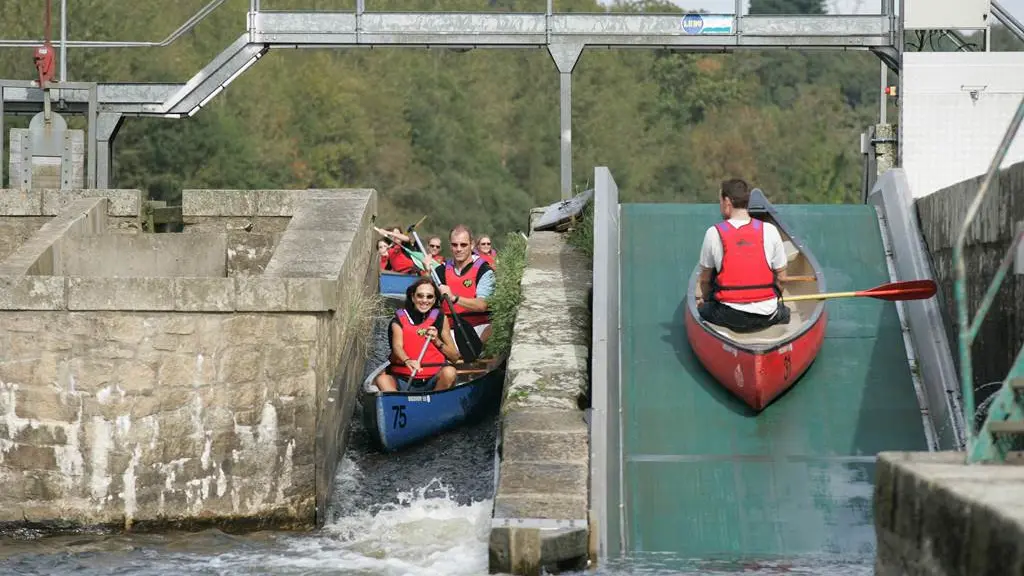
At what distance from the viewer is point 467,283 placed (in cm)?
1349

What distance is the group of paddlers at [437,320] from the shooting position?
12.1m

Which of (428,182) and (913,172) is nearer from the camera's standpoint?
(913,172)

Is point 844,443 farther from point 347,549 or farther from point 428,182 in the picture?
point 428,182

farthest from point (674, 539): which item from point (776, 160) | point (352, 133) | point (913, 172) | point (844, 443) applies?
point (776, 160)

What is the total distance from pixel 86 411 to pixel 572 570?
357 cm

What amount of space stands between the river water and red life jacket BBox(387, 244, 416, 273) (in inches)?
240

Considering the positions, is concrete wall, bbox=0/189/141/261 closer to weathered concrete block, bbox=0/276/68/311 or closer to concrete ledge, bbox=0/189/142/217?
concrete ledge, bbox=0/189/142/217

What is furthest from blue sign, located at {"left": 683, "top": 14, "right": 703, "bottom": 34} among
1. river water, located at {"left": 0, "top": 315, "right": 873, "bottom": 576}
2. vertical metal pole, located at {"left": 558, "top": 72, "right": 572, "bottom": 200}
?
river water, located at {"left": 0, "top": 315, "right": 873, "bottom": 576}

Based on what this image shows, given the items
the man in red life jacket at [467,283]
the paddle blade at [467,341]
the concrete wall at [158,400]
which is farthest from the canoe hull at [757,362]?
the concrete wall at [158,400]

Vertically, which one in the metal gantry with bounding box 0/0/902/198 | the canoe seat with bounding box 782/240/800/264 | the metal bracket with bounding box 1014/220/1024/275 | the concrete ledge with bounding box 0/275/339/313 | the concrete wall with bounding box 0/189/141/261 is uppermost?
the metal gantry with bounding box 0/0/902/198

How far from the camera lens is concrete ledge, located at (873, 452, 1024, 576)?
18.2ft

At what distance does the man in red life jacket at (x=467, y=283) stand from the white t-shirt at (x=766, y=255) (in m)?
2.70

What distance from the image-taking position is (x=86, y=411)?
1052 cm

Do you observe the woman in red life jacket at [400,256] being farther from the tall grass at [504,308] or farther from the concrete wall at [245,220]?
the tall grass at [504,308]
